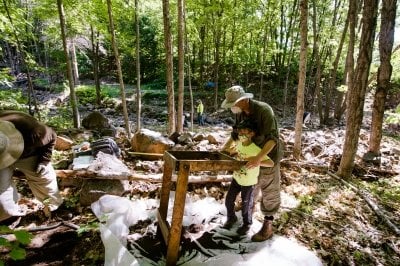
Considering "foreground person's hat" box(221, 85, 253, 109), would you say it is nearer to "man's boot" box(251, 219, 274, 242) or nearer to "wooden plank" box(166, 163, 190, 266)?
"wooden plank" box(166, 163, 190, 266)

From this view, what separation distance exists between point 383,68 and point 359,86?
Result: 97.2 inches

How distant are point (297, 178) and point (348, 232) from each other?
76.5 inches

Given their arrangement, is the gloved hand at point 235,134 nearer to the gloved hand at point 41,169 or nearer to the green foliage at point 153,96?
the gloved hand at point 41,169

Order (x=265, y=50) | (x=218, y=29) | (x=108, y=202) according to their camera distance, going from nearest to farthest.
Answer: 1. (x=108, y=202)
2. (x=218, y=29)
3. (x=265, y=50)

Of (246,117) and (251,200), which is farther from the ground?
(246,117)

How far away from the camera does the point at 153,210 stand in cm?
429

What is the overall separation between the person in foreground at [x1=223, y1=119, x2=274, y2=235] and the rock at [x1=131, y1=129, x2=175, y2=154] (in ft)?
11.9

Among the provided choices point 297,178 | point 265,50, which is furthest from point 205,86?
point 297,178

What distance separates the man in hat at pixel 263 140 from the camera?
10.9 ft

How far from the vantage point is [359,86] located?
633cm

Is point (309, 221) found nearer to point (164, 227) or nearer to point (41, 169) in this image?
point (164, 227)

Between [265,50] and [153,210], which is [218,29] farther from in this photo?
[153,210]

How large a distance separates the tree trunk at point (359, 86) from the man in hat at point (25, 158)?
5.92 meters

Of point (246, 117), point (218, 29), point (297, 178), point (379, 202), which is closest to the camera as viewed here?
point (246, 117)
